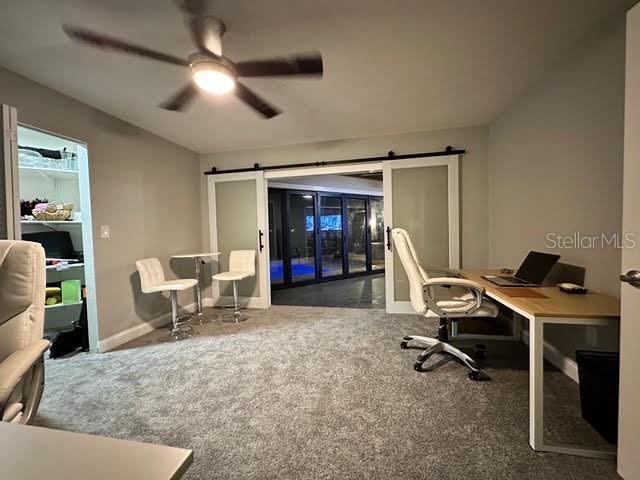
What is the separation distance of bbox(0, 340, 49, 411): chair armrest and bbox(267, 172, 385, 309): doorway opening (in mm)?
3658

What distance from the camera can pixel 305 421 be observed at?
1702mm

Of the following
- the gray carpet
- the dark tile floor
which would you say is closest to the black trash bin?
the gray carpet

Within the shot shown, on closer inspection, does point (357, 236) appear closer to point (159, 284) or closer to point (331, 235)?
point (331, 235)

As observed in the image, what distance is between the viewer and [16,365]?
42.1 inches

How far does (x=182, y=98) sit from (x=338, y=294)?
379cm

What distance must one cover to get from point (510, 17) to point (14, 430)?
104 inches

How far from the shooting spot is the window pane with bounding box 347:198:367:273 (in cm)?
675

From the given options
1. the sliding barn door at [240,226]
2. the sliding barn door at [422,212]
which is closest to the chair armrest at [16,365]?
the sliding barn door at [240,226]

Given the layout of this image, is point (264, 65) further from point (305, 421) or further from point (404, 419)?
point (404, 419)

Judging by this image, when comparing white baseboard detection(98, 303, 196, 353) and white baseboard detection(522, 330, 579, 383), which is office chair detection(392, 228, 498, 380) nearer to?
white baseboard detection(522, 330, 579, 383)

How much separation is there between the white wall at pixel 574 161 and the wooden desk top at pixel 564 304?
0.21 meters

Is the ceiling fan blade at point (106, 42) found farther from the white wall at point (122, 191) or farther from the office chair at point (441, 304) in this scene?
the office chair at point (441, 304)

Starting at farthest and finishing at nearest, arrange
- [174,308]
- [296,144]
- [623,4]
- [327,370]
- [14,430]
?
[296,144], [174,308], [327,370], [623,4], [14,430]

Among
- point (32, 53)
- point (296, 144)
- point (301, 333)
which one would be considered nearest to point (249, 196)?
point (296, 144)
